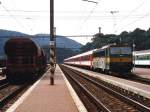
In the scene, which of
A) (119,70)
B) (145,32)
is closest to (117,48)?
(119,70)

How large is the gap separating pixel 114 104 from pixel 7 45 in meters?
17.4

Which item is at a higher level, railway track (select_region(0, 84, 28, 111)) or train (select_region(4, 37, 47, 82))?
train (select_region(4, 37, 47, 82))

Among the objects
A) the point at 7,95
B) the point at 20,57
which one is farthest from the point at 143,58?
the point at 7,95

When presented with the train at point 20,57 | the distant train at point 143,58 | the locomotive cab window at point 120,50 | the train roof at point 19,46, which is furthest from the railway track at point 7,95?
the distant train at point 143,58

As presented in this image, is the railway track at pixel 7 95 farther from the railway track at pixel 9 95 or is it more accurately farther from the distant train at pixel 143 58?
the distant train at pixel 143 58

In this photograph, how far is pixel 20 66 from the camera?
33.3 meters

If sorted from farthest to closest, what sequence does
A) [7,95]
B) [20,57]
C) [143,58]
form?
[143,58], [20,57], [7,95]

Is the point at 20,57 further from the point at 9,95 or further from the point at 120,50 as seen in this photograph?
the point at 9,95

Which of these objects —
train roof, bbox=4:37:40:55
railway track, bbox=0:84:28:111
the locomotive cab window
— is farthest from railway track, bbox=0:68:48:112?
the locomotive cab window

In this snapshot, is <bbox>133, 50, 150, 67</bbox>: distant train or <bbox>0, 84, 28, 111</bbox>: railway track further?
<bbox>133, 50, 150, 67</bbox>: distant train

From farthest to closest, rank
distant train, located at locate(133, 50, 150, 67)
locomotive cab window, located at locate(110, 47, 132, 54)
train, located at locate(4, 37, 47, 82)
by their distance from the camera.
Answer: distant train, located at locate(133, 50, 150, 67) → locomotive cab window, located at locate(110, 47, 132, 54) → train, located at locate(4, 37, 47, 82)

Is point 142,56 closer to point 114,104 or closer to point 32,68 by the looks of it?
point 32,68

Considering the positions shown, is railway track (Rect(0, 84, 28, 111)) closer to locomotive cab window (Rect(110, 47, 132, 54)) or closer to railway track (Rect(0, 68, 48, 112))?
railway track (Rect(0, 68, 48, 112))

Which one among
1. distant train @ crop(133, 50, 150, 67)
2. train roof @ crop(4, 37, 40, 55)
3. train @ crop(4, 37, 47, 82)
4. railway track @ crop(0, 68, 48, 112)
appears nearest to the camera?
railway track @ crop(0, 68, 48, 112)
